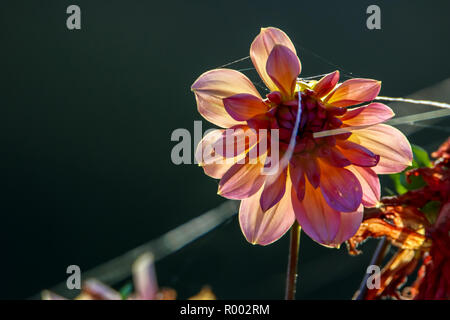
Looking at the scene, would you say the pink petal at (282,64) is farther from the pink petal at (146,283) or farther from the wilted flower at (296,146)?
the pink petal at (146,283)

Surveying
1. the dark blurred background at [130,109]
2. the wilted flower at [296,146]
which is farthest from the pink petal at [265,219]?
the dark blurred background at [130,109]

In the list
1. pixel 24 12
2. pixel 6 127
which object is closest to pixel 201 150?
pixel 6 127

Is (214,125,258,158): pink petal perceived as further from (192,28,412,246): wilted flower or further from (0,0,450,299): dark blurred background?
(0,0,450,299): dark blurred background

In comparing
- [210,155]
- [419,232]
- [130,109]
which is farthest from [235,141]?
[130,109]

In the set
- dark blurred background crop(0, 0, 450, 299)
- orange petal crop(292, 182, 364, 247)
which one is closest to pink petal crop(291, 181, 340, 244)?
orange petal crop(292, 182, 364, 247)

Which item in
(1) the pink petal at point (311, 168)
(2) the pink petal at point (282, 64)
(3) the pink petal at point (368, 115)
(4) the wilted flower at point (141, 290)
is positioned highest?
(2) the pink petal at point (282, 64)

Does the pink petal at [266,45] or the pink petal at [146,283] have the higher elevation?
the pink petal at [266,45]
